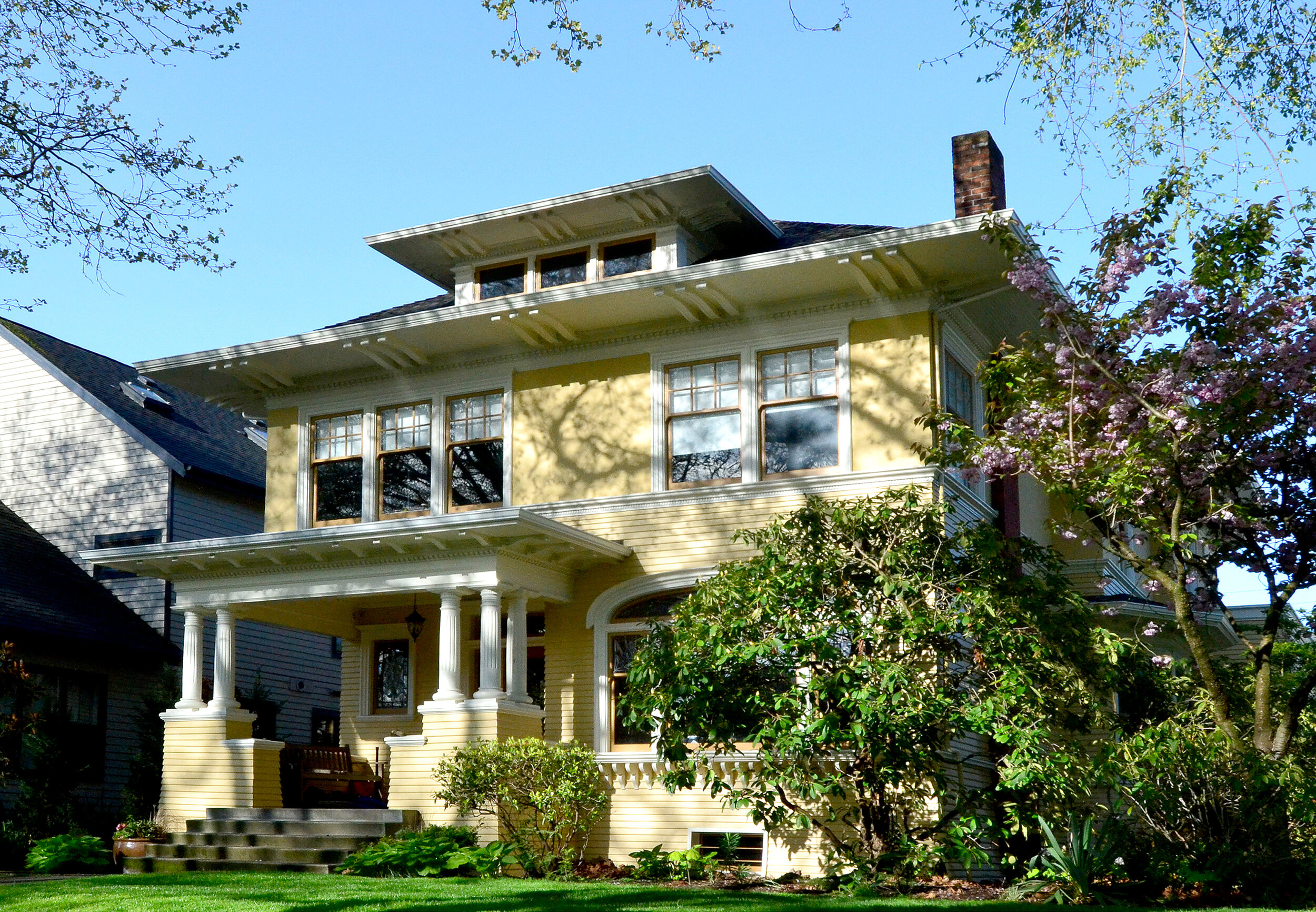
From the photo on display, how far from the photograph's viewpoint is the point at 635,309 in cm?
1572

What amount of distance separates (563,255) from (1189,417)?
8.06m

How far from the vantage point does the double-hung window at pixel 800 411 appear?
49.0 feet

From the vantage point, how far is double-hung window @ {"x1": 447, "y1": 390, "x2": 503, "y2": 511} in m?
16.7

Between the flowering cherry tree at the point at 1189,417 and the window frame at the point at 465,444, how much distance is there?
18.8ft

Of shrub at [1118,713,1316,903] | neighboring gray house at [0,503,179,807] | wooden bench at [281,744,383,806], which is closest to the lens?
shrub at [1118,713,1316,903]

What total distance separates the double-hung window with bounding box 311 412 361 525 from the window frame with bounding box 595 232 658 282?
12.1ft

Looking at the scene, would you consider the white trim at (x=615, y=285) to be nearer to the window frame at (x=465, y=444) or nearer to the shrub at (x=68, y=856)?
the window frame at (x=465, y=444)

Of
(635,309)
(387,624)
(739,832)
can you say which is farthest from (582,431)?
(739,832)

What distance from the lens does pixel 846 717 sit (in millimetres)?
12266

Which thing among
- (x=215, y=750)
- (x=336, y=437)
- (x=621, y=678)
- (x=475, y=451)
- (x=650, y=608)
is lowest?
(x=215, y=750)

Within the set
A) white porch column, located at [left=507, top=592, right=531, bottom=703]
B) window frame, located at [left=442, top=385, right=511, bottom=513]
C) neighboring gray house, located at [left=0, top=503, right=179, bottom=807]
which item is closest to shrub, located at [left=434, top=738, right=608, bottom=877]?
white porch column, located at [left=507, top=592, right=531, bottom=703]

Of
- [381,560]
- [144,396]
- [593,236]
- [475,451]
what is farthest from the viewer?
[144,396]

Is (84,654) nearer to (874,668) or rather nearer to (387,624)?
(387,624)

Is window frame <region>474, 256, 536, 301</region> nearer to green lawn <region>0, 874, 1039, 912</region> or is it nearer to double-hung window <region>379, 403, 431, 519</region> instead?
double-hung window <region>379, 403, 431, 519</region>
